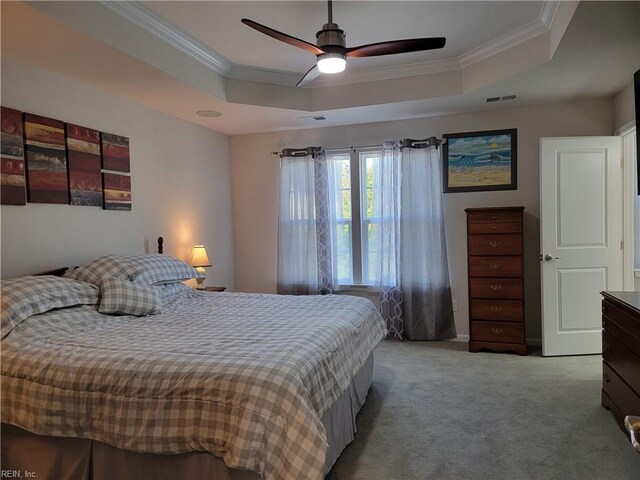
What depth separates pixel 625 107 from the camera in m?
3.56

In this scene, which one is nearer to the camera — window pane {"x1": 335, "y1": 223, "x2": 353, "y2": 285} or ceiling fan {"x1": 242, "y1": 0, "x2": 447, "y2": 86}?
ceiling fan {"x1": 242, "y1": 0, "x2": 447, "y2": 86}

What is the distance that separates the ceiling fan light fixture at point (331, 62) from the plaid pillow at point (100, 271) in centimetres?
190

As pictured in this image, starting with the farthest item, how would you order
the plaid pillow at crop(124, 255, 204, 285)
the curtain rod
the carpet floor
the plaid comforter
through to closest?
the curtain rod, the plaid pillow at crop(124, 255, 204, 285), the carpet floor, the plaid comforter

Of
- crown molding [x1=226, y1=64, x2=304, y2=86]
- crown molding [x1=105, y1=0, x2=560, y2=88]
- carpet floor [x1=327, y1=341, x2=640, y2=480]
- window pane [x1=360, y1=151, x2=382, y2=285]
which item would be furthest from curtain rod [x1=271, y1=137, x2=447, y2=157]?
carpet floor [x1=327, y1=341, x2=640, y2=480]

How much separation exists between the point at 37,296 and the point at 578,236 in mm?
4140

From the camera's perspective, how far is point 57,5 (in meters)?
2.16

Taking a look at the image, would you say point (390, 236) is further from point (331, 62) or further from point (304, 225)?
point (331, 62)

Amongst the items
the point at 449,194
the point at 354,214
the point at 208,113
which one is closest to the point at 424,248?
the point at 449,194

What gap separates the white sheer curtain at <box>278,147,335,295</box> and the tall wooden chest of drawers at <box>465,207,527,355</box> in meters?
1.55

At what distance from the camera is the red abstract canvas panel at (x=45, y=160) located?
2686 millimetres

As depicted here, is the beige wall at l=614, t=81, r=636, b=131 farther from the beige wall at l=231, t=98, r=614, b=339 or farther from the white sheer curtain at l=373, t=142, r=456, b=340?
the white sheer curtain at l=373, t=142, r=456, b=340

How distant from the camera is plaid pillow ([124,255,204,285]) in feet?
9.68

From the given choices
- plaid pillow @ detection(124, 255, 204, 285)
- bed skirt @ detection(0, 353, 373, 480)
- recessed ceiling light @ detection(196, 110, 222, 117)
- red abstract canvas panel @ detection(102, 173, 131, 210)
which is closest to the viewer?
bed skirt @ detection(0, 353, 373, 480)

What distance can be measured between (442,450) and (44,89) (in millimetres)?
3418
